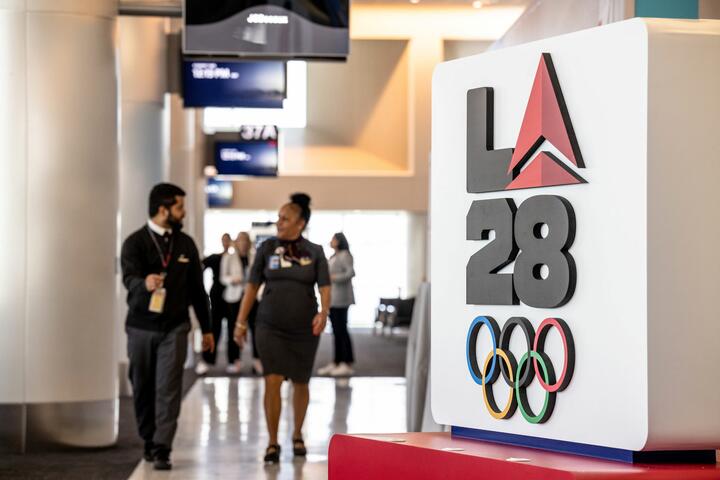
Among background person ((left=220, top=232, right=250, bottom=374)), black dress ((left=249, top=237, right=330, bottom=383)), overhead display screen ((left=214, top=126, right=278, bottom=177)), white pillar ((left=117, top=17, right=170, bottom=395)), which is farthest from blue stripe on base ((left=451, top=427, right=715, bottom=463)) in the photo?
overhead display screen ((left=214, top=126, right=278, bottom=177))

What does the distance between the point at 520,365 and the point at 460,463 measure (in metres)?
0.30

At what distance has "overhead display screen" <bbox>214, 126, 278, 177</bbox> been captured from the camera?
1909 cm

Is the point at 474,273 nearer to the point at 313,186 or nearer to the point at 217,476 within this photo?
the point at 217,476

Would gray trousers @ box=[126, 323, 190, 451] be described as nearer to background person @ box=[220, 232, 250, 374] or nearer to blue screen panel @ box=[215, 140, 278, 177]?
background person @ box=[220, 232, 250, 374]

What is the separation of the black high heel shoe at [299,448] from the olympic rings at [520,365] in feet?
15.5

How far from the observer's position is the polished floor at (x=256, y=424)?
7.29 m

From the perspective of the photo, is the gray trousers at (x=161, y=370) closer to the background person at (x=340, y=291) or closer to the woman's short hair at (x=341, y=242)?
the background person at (x=340, y=291)

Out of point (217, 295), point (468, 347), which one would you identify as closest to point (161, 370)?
point (468, 347)

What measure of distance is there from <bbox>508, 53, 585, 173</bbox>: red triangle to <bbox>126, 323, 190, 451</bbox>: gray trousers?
455 cm

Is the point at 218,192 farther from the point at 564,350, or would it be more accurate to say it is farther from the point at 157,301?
the point at 564,350

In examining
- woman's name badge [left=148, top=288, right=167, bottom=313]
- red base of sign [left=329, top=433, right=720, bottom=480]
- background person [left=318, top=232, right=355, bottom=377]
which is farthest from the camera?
background person [left=318, top=232, right=355, bottom=377]

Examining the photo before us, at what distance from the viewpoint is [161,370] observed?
7234 mm

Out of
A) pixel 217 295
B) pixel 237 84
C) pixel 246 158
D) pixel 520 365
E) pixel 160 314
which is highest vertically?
pixel 237 84

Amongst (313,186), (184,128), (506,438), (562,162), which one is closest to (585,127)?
(562,162)
